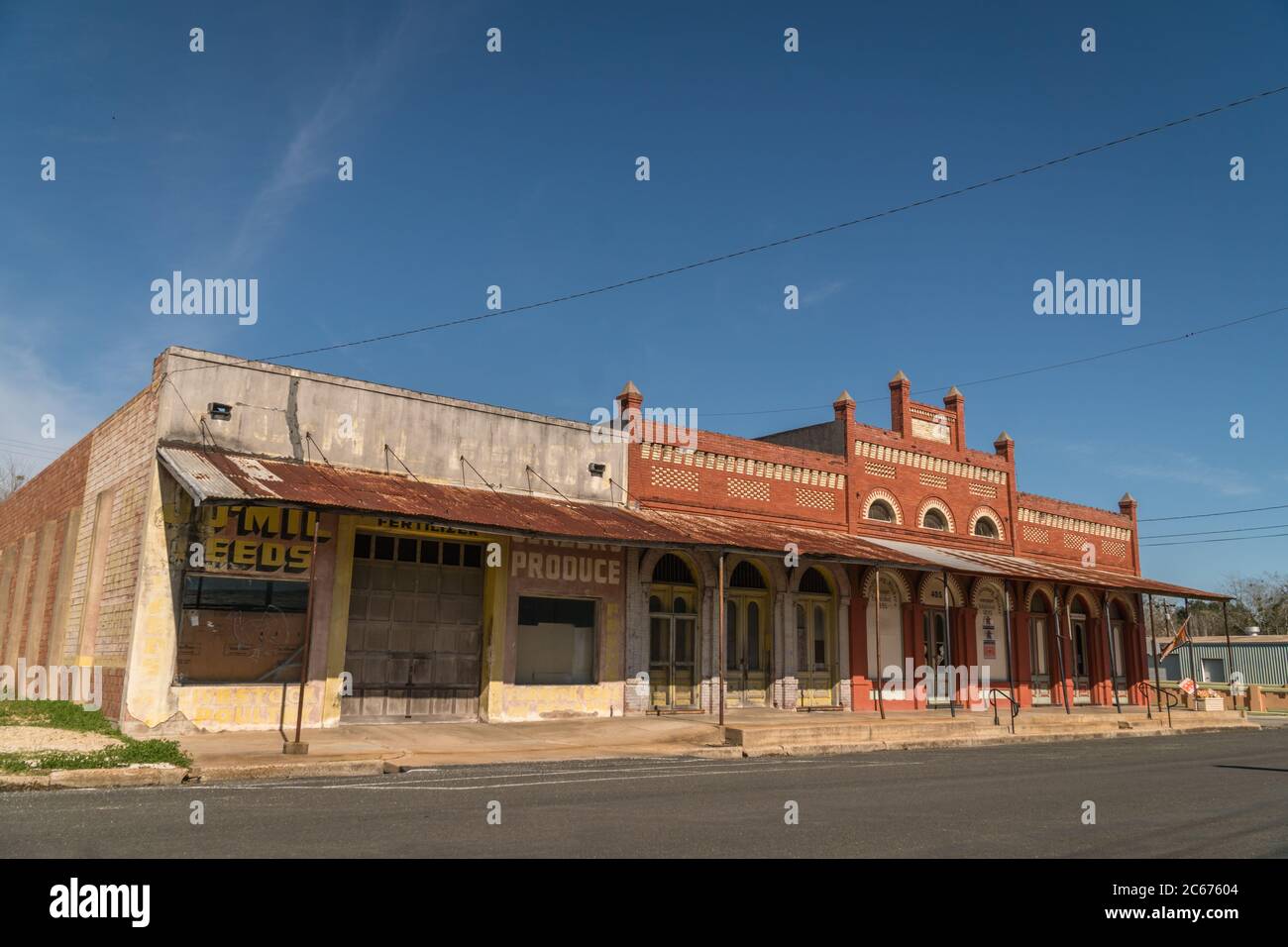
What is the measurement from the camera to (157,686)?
14.7 meters

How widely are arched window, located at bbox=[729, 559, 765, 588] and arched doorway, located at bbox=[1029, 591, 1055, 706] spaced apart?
1097cm

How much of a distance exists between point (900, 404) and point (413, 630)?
15.8 m

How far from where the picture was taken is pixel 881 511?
26469 millimetres

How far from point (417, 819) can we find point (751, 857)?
9.76ft

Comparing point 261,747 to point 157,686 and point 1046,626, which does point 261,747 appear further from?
point 1046,626

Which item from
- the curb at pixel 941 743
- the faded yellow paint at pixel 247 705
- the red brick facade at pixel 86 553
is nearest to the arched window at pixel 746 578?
the curb at pixel 941 743

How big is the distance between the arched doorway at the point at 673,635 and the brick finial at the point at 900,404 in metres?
9.28

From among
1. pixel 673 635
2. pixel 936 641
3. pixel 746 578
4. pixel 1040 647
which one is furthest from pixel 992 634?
pixel 673 635

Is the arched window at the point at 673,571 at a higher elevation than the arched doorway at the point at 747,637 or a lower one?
higher

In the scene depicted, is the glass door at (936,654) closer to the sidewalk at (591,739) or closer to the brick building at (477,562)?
the brick building at (477,562)

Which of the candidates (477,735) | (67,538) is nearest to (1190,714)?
(477,735)

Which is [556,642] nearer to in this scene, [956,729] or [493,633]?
[493,633]

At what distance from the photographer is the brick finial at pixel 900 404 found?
27.4 meters
